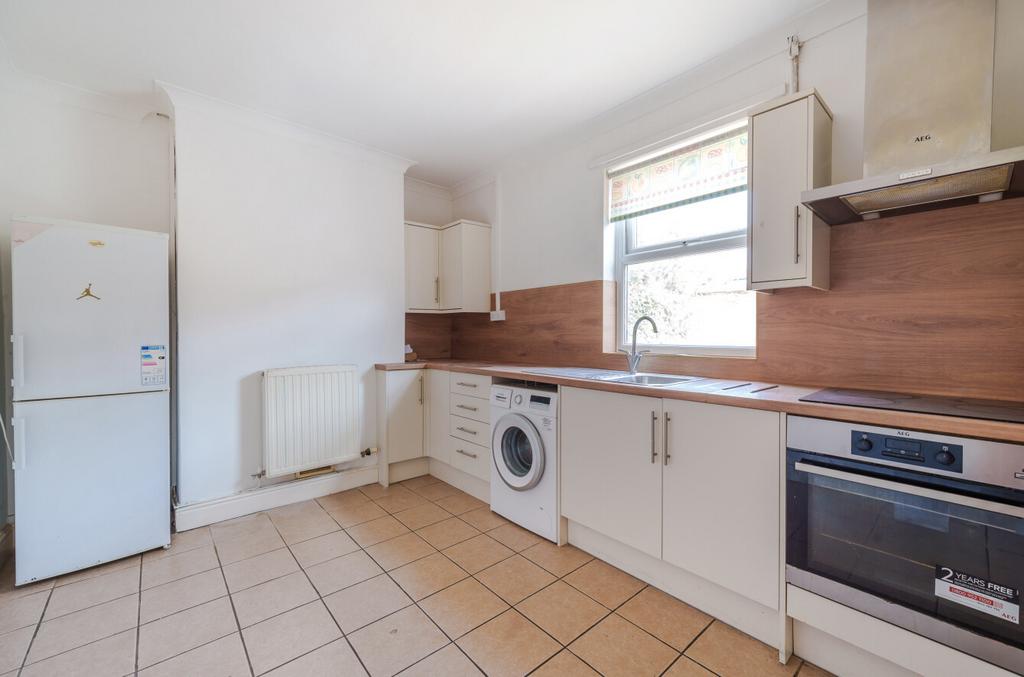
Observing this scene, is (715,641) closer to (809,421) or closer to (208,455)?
(809,421)

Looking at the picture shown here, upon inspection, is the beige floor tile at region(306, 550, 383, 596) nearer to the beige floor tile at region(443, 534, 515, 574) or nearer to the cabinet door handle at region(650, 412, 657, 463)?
the beige floor tile at region(443, 534, 515, 574)

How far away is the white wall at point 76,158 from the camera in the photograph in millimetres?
2293

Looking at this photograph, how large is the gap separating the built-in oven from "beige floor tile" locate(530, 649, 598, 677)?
2.53 ft

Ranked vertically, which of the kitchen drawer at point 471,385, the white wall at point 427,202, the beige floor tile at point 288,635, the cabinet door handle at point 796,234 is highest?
the white wall at point 427,202

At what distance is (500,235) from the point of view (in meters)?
3.61

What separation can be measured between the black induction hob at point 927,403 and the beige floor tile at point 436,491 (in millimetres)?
2326

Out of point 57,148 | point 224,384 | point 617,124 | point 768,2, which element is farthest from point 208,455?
point 768,2

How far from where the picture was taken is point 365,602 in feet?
5.89

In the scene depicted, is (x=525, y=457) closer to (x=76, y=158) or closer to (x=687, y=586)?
(x=687, y=586)

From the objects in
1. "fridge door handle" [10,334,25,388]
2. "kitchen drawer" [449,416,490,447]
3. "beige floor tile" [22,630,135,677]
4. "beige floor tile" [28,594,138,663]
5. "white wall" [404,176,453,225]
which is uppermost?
"white wall" [404,176,453,225]

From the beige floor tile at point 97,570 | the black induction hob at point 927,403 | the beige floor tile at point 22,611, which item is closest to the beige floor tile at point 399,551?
the beige floor tile at point 97,570

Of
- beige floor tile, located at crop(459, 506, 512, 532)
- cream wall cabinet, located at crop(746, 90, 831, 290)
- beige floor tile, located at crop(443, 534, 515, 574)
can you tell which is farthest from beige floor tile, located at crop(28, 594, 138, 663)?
cream wall cabinet, located at crop(746, 90, 831, 290)

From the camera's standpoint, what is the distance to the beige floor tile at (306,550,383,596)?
6.29 feet

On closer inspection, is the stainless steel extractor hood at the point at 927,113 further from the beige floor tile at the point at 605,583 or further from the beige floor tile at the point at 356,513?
the beige floor tile at the point at 356,513
